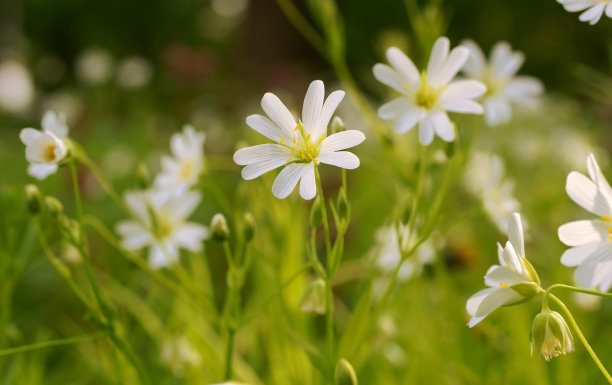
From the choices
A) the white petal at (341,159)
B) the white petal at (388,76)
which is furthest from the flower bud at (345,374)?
the white petal at (388,76)

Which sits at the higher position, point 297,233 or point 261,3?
point 261,3

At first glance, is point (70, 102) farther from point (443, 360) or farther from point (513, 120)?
point (443, 360)

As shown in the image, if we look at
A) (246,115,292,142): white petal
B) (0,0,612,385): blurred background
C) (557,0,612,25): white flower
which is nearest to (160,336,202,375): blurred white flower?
(0,0,612,385): blurred background

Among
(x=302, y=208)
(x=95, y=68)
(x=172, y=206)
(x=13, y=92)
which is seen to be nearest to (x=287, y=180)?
(x=172, y=206)

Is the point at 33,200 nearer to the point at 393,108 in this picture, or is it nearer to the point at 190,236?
the point at 190,236

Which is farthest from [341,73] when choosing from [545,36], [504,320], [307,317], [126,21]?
[126,21]

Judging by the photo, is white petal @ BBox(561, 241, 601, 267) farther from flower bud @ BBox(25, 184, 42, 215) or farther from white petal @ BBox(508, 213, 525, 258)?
flower bud @ BBox(25, 184, 42, 215)
